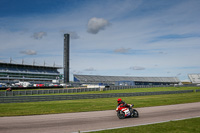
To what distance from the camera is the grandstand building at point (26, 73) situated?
108 m

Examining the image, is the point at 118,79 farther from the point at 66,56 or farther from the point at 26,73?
the point at 26,73

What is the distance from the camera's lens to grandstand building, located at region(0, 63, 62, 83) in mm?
108438

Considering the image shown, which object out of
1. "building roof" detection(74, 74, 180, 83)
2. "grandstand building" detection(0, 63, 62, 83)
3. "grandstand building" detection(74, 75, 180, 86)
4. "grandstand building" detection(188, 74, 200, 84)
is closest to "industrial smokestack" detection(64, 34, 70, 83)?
"grandstand building" detection(74, 75, 180, 86)

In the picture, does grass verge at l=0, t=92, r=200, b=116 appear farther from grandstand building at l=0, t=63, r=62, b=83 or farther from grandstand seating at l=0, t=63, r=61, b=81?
grandstand seating at l=0, t=63, r=61, b=81

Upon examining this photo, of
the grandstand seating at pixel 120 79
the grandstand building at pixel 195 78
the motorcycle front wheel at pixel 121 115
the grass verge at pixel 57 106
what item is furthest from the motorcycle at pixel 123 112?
the grandstand building at pixel 195 78

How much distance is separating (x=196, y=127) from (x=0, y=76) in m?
113

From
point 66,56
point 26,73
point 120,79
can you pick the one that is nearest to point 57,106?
point 66,56

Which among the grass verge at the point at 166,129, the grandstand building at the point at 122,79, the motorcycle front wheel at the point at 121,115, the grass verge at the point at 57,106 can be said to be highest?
the grandstand building at the point at 122,79

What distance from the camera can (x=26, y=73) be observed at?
117062 millimetres

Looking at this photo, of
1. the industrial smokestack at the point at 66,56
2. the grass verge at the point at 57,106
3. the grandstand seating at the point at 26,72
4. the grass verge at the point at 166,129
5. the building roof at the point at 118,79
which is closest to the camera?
the grass verge at the point at 166,129

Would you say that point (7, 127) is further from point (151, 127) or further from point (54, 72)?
point (54, 72)

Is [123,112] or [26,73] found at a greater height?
[26,73]

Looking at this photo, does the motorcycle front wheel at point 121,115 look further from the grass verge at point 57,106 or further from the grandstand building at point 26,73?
the grandstand building at point 26,73

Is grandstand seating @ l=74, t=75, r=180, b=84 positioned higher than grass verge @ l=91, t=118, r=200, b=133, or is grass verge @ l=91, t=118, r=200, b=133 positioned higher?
grandstand seating @ l=74, t=75, r=180, b=84
